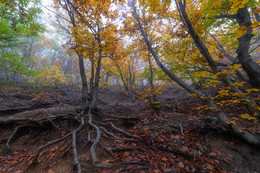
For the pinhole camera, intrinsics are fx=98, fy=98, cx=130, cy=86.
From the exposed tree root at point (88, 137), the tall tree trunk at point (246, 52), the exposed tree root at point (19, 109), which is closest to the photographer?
the exposed tree root at point (88, 137)

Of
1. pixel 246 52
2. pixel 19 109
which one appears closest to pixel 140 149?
pixel 246 52

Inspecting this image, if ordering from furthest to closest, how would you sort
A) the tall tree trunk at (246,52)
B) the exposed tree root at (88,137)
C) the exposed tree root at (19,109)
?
1. the exposed tree root at (19,109)
2. the tall tree trunk at (246,52)
3. the exposed tree root at (88,137)

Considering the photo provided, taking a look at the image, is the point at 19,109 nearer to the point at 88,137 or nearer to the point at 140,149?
the point at 88,137

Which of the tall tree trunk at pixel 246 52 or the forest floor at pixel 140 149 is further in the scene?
the tall tree trunk at pixel 246 52

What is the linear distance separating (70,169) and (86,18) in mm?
5099

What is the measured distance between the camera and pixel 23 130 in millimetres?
3736

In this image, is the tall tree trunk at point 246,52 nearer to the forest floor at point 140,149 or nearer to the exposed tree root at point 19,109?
the forest floor at point 140,149

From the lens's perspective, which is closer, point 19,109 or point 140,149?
point 140,149

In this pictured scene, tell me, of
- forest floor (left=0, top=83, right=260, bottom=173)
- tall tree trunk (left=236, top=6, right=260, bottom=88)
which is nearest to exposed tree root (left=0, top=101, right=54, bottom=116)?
forest floor (left=0, top=83, right=260, bottom=173)

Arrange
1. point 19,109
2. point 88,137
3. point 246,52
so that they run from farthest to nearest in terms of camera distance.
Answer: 1. point 19,109
2. point 246,52
3. point 88,137

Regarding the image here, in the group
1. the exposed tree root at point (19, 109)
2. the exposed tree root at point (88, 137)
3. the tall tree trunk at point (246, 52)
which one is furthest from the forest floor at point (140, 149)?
the tall tree trunk at point (246, 52)

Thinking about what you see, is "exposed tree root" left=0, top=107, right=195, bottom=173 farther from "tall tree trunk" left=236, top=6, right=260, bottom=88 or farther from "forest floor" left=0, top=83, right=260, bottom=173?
"tall tree trunk" left=236, top=6, right=260, bottom=88

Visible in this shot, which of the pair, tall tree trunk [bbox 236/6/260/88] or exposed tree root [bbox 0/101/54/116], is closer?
tall tree trunk [bbox 236/6/260/88]

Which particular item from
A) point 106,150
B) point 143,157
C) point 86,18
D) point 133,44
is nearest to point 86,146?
point 106,150
